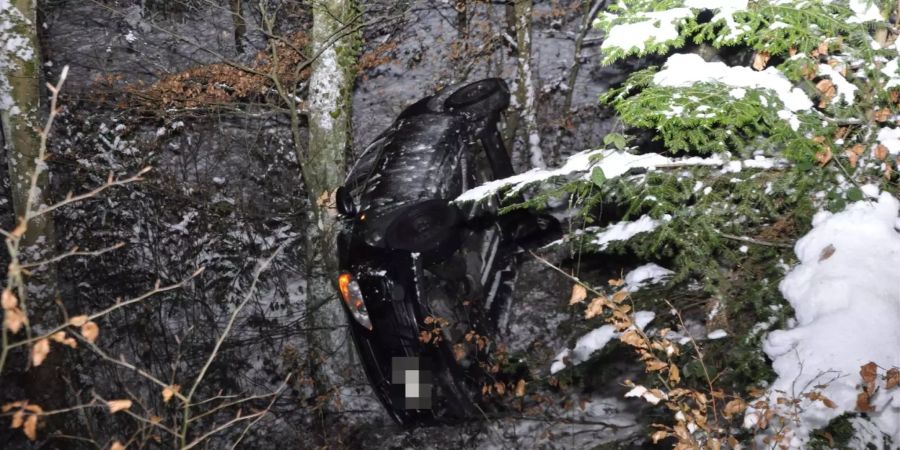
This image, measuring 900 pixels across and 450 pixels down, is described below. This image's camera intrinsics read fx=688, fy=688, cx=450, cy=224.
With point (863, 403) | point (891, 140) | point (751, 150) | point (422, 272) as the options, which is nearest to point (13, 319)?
point (422, 272)

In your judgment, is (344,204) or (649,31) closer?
(649,31)

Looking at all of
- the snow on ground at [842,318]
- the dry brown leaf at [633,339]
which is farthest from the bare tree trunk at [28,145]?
the snow on ground at [842,318]

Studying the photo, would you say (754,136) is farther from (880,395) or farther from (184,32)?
(184,32)

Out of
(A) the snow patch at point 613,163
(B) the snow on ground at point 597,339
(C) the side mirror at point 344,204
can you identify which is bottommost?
(B) the snow on ground at point 597,339

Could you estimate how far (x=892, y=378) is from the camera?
8.98 feet

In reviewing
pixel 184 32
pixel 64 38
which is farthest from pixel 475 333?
pixel 64 38

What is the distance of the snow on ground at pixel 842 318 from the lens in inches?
115

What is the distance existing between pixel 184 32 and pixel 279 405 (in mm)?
Result: 8174

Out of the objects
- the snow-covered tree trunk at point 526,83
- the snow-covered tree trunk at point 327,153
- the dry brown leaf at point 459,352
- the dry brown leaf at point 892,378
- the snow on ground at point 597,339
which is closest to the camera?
the dry brown leaf at point 892,378

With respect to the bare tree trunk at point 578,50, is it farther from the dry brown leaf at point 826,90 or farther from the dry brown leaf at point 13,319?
the dry brown leaf at point 13,319

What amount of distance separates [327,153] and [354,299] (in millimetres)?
2096

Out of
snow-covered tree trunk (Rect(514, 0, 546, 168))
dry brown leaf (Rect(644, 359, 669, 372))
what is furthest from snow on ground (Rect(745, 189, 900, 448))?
snow-covered tree trunk (Rect(514, 0, 546, 168))

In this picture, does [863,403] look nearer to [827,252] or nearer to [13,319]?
[827,252]

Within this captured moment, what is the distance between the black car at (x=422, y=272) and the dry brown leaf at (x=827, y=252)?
292 centimetres
